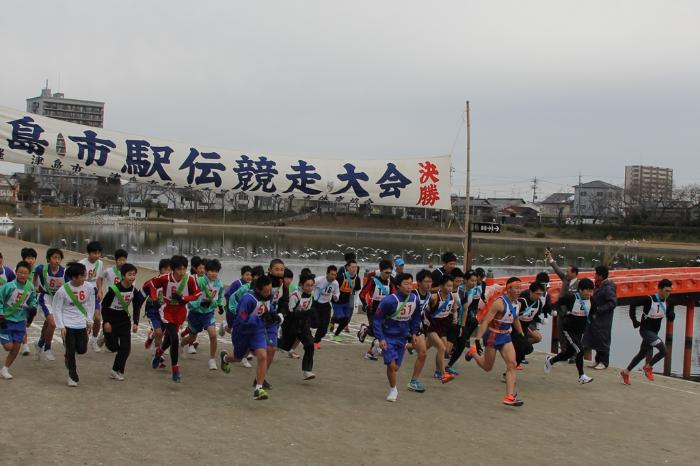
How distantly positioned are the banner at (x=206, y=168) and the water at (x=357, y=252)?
11496 mm

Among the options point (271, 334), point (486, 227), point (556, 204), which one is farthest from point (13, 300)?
point (556, 204)

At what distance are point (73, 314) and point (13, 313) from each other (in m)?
0.80

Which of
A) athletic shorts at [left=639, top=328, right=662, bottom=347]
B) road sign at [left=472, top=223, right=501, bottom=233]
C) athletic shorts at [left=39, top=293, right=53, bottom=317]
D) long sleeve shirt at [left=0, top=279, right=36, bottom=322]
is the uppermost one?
road sign at [left=472, top=223, right=501, bottom=233]

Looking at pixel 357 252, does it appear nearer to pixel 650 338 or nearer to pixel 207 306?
Result: pixel 650 338

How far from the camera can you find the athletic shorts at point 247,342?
30.8 ft

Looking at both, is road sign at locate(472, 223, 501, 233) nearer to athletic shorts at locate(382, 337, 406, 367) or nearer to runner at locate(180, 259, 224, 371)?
athletic shorts at locate(382, 337, 406, 367)

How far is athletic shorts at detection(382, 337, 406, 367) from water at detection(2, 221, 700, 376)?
15.4 meters

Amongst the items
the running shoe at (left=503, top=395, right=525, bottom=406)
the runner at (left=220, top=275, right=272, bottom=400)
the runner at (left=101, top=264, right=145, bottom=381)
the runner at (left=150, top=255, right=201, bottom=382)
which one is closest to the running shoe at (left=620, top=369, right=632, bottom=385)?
the running shoe at (left=503, top=395, right=525, bottom=406)

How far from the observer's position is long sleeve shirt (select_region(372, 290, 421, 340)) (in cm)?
977

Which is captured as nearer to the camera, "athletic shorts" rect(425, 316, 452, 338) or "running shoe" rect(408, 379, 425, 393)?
"running shoe" rect(408, 379, 425, 393)

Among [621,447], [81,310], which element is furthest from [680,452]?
[81,310]

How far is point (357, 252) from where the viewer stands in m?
56.4

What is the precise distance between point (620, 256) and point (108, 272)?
67706mm

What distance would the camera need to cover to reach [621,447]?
835cm
